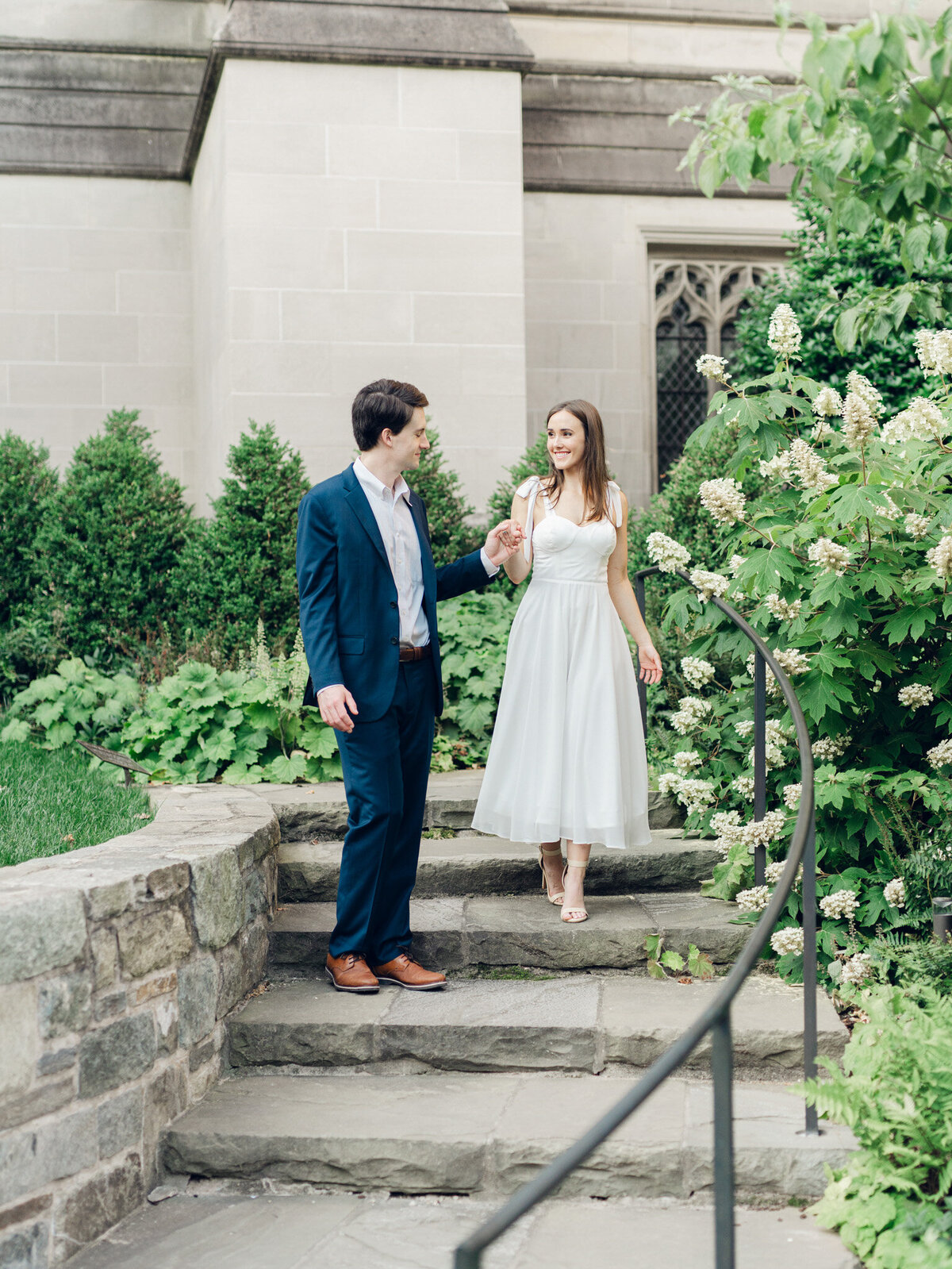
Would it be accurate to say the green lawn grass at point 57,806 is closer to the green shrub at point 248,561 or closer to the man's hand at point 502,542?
the green shrub at point 248,561

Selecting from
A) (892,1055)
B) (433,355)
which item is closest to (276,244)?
(433,355)

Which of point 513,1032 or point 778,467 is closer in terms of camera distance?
point 513,1032

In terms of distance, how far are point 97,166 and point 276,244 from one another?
2.27 m

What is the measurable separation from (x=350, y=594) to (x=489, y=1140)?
161 centimetres

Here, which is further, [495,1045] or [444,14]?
[444,14]

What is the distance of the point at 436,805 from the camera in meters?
5.00

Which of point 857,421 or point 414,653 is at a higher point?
point 857,421

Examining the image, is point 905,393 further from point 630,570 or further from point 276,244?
point 276,244

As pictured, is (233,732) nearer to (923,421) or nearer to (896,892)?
(896,892)

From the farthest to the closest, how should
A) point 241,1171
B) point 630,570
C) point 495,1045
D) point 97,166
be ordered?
point 97,166 → point 630,570 → point 495,1045 → point 241,1171

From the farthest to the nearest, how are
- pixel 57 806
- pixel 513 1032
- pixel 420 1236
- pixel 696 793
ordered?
1. pixel 696 793
2. pixel 57 806
3. pixel 513 1032
4. pixel 420 1236

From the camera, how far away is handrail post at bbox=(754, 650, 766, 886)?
4.12 m

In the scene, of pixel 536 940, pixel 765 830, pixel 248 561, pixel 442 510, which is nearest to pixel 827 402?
pixel 765 830

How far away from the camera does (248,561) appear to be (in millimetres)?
6520
